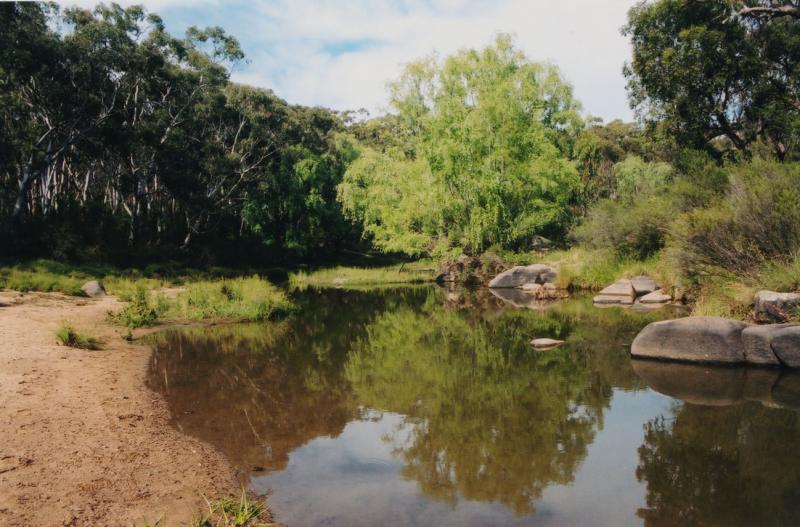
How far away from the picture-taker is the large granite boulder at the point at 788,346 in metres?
9.85

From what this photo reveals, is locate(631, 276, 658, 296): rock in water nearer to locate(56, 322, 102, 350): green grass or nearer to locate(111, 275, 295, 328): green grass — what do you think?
locate(111, 275, 295, 328): green grass

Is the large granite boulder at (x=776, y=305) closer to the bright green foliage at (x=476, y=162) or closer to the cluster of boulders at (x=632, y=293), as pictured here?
the cluster of boulders at (x=632, y=293)

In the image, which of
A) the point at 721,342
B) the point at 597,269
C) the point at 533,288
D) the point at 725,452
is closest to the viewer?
the point at 725,452

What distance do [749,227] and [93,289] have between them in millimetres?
21933

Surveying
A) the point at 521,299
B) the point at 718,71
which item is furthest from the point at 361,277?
the point at 718,71

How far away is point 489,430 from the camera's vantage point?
7.39m

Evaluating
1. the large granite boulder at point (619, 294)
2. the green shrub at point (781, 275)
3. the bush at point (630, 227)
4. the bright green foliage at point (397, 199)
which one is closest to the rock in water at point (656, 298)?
the large granite boulder at point (619, 294)

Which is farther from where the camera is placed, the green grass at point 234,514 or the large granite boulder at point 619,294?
the large granite boulder at point 619,294

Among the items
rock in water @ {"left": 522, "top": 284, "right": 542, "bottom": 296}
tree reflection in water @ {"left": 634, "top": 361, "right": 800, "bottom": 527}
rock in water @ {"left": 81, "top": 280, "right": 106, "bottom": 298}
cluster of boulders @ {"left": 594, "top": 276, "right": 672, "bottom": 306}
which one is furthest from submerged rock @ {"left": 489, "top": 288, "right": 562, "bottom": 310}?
rock in water @ {"left": 81, "top": 280, "right": 106, "bottom": 298}

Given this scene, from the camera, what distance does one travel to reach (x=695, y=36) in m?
23.2

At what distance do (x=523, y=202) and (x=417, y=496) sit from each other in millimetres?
26981

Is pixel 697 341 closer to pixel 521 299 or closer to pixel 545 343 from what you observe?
pixel 545 343

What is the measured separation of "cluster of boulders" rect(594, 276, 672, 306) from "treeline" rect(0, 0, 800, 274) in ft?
6.46

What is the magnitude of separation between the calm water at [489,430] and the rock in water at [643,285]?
932 centimetres
